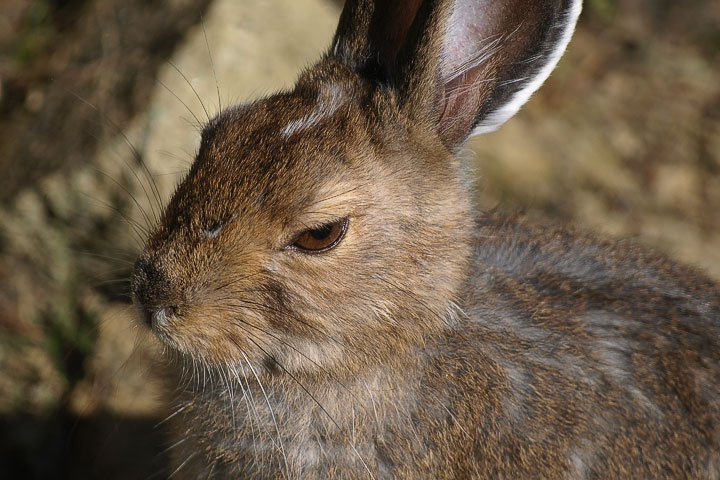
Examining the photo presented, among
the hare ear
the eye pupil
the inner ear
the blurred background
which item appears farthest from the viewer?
the blurred background

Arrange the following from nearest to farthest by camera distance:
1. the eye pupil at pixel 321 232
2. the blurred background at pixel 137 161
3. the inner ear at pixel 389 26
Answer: the eye pupil at pixel 321 232 → the inner ear at pixel 389 26 → the blurred background at pixel 137 161

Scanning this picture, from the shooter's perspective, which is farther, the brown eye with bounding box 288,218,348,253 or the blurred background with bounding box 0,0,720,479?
the blurred background with bounding box 0,0,720,479

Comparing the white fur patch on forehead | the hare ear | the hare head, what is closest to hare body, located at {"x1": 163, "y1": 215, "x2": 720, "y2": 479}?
the hare head

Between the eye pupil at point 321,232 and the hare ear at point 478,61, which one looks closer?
the eye pupil at point 321,232

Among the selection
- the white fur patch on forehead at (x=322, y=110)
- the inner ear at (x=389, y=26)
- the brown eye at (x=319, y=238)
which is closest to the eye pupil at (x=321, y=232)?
the brown eye at (x=319, y=238)

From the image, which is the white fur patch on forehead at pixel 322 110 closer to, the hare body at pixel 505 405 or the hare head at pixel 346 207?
the hare head at pixel 346 207

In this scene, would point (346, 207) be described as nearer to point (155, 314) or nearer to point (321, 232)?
point (321, 232)

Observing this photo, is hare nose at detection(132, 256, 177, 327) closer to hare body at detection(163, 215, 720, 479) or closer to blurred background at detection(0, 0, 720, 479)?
hare body at detection(163, 215, 720, 479)

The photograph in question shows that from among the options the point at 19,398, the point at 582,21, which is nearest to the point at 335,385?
the point at 19,398

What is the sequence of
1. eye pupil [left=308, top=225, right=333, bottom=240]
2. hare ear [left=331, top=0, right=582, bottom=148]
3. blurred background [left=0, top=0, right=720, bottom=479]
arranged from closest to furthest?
1. eye pupil [left=308, top=225, right=333, bottom=240]
2. hare ear [left=331, top=0, right=582, bottom=148]
3. blurred background [left=0, top=0, right=720, bottom=479]
